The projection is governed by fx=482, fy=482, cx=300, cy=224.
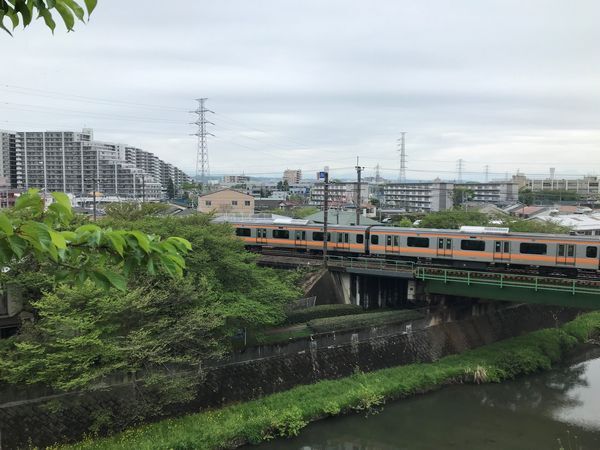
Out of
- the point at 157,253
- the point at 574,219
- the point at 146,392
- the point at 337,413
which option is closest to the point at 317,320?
the point at 337,413

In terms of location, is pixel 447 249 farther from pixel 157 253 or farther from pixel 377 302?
pixel 157 253

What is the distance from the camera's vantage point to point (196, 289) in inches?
671

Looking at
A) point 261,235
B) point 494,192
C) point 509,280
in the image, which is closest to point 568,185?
point 494,192

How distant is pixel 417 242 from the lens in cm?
2508

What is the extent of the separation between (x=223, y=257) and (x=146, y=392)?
582 cm

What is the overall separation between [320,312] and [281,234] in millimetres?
7544

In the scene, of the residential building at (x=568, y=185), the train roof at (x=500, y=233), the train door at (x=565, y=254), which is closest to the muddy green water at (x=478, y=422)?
the train door at (x=565, y=254)

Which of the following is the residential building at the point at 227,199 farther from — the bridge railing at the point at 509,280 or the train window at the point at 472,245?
the train window at the point at 472,245

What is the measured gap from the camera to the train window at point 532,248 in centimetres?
2209

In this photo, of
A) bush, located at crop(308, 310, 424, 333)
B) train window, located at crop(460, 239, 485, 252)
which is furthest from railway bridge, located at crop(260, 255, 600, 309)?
bush, located at crop(308, 310, 424, 333)

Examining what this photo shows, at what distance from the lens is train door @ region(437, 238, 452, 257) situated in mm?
24250

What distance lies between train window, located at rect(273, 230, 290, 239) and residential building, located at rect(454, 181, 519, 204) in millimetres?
69895

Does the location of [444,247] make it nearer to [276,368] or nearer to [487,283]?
[487,283]

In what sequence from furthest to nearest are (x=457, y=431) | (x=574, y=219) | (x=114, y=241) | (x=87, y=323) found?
(x=574, y=219)
(x=457, y=431)
(x=87, y=323)
(x=114, y=241)
